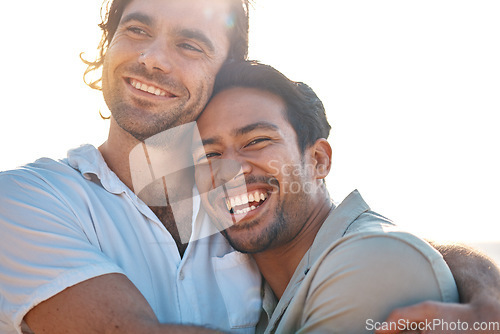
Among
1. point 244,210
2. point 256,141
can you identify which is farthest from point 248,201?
point 256,141

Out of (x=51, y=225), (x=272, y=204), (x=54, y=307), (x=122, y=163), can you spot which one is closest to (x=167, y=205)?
(x=122, y=163)

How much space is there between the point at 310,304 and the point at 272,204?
0.94 metres

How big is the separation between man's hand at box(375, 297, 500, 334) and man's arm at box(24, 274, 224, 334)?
0.74 metres

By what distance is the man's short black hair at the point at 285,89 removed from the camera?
3.06m

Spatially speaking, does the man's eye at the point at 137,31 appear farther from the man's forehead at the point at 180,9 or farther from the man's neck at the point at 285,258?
the man's neck at the point at 285,258

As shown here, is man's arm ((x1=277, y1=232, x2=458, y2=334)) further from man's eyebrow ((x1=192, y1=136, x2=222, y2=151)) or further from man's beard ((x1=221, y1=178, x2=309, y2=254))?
man's eyebrow ((x1=192, y1=136, x2=222, y2=151))

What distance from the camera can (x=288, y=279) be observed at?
282cm

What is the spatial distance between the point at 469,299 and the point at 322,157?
144cm

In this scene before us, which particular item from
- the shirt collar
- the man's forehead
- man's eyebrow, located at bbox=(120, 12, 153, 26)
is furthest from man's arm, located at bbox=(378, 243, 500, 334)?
man's eyebrow, located at bbox=(120, 12, 153, 26)

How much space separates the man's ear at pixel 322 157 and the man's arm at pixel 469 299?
36.3 inches

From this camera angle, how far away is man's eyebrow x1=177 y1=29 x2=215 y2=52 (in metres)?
3.04

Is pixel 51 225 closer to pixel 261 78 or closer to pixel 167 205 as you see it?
pixel 167 205

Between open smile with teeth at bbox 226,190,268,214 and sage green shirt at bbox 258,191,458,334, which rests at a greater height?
open smile with teeth at bbox 226,190,268,214

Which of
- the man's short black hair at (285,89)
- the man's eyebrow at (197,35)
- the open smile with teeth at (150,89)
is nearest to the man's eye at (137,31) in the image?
the man's eyebrow at (197,35)
